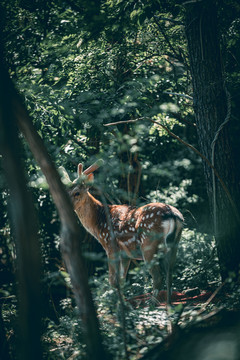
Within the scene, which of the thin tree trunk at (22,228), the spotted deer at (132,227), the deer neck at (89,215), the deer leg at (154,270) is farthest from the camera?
the deer neck at (89,215)

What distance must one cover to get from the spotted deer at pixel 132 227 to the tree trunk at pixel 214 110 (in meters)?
0.58

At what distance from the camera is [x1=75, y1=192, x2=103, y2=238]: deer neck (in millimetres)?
6602

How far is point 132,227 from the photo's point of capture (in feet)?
19.5

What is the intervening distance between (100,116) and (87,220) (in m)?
1.84

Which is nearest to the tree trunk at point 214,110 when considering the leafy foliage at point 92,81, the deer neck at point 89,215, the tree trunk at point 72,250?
the leafy foliage at point 92,81

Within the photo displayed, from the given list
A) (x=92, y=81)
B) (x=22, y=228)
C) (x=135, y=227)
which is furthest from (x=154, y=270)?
(x=92, y=81)

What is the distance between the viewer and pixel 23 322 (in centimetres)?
293

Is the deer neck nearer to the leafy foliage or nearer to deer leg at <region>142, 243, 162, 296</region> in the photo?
the leafy foliage

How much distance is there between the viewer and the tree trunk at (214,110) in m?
5.33

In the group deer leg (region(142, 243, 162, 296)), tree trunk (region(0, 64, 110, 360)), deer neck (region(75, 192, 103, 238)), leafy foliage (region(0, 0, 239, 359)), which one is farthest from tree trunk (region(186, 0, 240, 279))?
tree trunk (region(0, 64, 110, 360))

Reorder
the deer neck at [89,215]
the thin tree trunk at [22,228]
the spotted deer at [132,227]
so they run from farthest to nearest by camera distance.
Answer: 1. the deer neck at [89,215]
2. the spotted deer at [132,227]
3. the thin tree trunk at [22,228]

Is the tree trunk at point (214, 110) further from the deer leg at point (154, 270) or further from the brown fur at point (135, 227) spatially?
the deer leg at point (154, 270)

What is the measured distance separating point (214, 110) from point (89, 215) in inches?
104

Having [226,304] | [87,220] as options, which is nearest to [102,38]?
[87,220]
